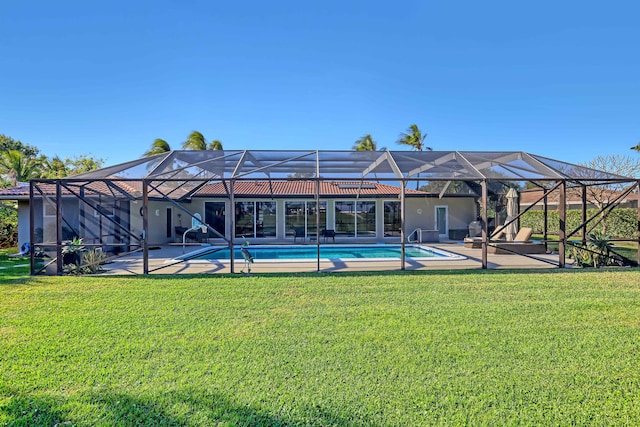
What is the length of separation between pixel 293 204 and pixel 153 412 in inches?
629

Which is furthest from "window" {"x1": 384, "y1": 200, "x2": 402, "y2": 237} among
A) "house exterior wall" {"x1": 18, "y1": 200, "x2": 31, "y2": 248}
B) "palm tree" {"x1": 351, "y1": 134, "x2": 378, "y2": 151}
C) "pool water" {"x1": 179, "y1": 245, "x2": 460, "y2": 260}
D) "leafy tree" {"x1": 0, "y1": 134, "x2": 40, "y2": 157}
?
"leafy tree" {"x1": 0, "y1": 134, "x2": 40, "y2": 157}

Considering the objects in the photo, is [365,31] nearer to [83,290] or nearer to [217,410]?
[83,290]

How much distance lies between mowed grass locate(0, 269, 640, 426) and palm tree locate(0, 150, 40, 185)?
19.5m

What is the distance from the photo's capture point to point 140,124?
21469mm

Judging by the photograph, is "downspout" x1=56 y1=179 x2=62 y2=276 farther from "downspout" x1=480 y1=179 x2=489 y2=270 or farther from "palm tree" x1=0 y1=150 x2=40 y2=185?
"palm tree" x1=0 y1=150 x2=40 y2=185

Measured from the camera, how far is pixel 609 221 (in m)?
16.2

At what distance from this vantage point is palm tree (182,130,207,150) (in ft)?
81.9

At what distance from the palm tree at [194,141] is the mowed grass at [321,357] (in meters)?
19.5

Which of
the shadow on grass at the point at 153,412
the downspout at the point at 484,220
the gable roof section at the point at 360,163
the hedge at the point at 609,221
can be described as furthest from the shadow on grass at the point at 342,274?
the shadow on grass at the point at 153,412

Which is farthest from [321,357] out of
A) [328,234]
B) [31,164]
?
[31,164]

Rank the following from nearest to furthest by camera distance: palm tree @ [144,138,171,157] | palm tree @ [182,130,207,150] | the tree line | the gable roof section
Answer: the gable roof section
the tree line
palm tree @ [144,138,171,157]
palm tree @ [182,130,207,150]

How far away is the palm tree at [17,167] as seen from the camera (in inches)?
813

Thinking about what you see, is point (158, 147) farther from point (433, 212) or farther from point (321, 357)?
point (321, 357)

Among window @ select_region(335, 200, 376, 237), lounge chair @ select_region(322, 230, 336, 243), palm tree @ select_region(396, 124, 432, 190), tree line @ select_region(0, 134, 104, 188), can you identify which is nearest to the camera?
lounge chair @ select_region(322, 230, 336, 243)
